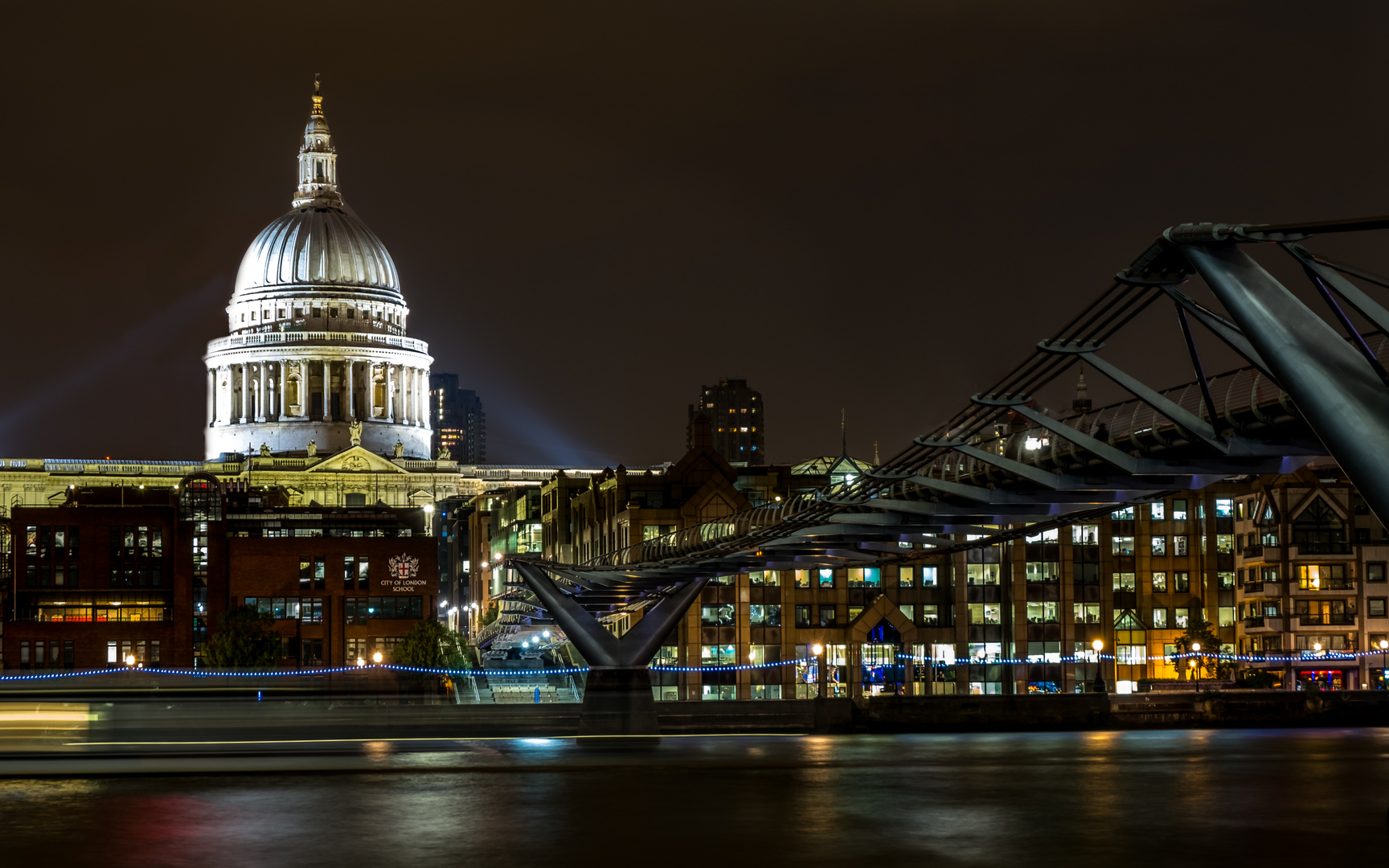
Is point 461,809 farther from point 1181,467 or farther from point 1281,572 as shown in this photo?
point 1281,572

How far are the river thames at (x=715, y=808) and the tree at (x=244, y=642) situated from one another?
191 ft

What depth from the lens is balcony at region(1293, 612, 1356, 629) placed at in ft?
358

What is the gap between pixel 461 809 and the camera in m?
37.7

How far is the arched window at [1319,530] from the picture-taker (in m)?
110

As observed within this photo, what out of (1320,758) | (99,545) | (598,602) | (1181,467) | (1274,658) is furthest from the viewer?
(99,545)

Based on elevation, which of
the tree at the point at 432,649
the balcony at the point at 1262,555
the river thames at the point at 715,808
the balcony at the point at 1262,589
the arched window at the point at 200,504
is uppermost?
the arched window at the point at 200,504

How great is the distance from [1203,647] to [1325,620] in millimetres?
7130

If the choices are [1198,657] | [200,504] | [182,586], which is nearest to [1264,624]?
[1198,657]

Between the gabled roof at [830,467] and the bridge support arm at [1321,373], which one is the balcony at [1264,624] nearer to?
the gabled roof at [830,467]

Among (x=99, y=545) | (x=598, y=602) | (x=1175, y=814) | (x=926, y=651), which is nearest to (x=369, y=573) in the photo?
(x=99, y=545)

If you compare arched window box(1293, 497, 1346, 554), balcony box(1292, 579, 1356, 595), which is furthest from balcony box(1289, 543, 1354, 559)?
balcony box(1292, 579, 1356, 595)

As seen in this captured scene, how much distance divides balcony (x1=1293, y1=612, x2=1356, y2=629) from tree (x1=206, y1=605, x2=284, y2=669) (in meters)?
58.7

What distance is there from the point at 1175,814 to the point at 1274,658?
74211mm

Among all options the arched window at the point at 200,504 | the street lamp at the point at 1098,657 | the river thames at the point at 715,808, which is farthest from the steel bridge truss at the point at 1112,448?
the arched window at the point at 200,504
